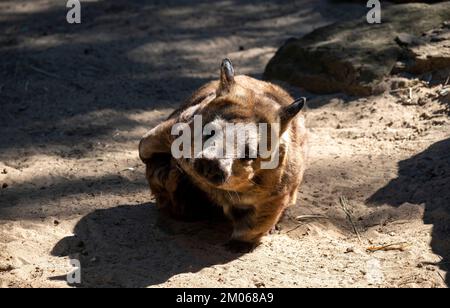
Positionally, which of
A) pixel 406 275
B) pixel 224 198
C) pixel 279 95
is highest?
pixel 279 95

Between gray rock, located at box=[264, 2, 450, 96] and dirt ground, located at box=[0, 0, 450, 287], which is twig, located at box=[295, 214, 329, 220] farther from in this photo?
gray rock, located at box=[264, 2, 450, 96]

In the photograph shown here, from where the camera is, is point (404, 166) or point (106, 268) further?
point (404, 166)

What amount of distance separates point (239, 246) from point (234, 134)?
1062mm

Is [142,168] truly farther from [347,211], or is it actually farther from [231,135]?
[231,135]

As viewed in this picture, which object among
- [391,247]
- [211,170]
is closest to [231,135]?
[211,170]

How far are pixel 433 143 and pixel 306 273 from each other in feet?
8.85

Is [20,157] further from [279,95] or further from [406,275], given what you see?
[406,275]

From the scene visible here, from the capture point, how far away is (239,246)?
19.2ft

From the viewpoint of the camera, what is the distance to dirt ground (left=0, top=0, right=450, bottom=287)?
5.50 m

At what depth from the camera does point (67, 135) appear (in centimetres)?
812

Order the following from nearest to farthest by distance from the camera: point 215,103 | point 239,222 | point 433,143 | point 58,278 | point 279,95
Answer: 1. point 58,278
2. point 215,103
3. point 239,222
4. point 279,95
5. point 433,143

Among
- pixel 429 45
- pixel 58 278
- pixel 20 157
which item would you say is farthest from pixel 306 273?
pixel 429 45

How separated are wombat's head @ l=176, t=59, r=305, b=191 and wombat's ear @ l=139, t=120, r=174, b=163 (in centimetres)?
33

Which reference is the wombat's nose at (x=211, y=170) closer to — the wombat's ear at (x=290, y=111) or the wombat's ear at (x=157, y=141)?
the wombat's ear at (x=290, y=111)
